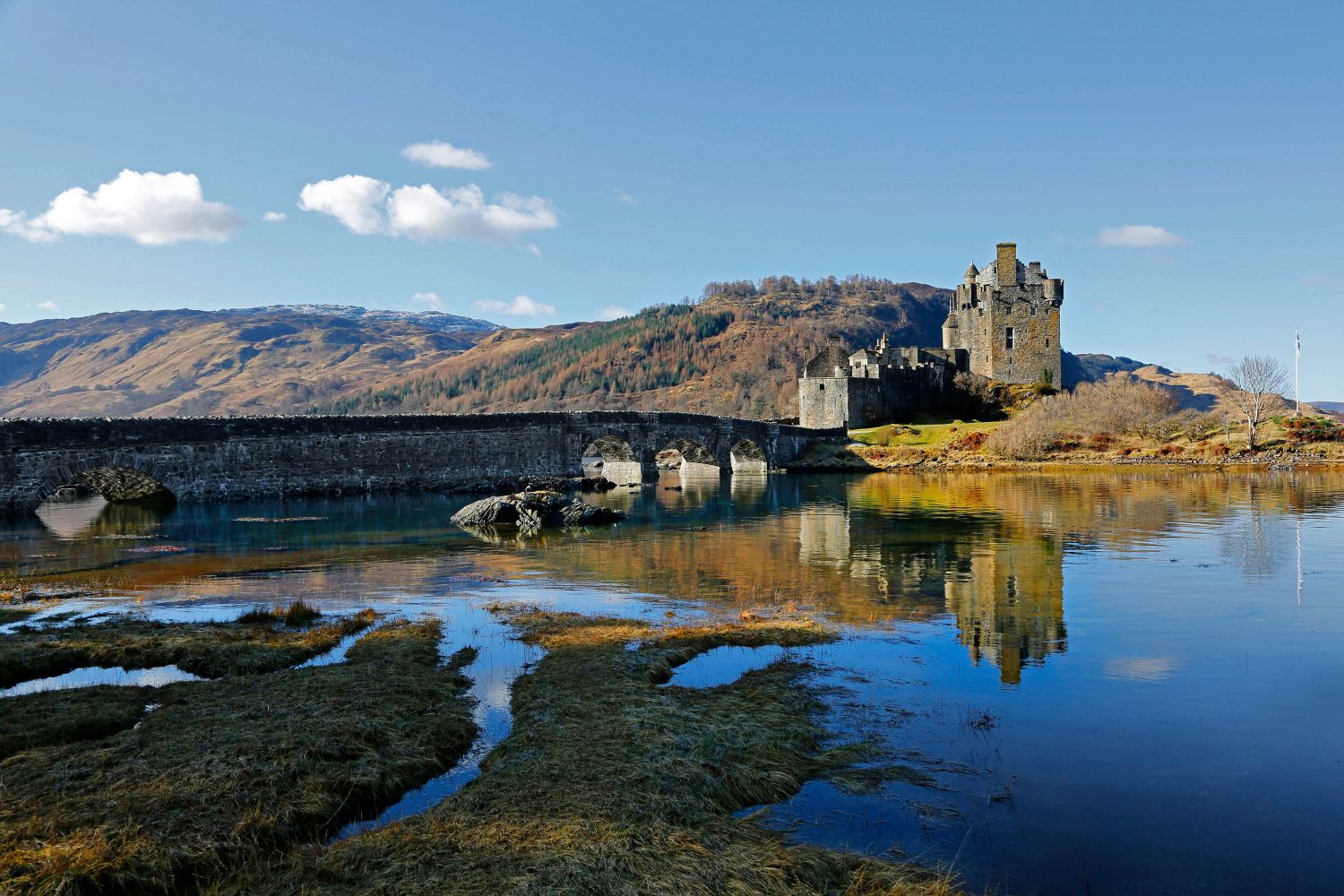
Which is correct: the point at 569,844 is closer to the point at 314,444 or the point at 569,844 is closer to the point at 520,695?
the point at 520,695

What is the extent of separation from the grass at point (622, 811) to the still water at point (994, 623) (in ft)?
1.76

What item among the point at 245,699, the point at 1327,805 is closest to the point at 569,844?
the point at 245,699

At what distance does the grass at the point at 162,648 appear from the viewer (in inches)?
483

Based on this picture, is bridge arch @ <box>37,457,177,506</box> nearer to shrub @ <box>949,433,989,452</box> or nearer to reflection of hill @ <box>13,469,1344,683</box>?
reflection of hill @ <box>13,469,1344,683</box>

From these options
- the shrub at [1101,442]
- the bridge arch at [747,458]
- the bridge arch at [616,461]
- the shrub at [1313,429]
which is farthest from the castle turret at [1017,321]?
the bridge arch at [616,461]

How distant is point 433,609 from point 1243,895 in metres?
13.7

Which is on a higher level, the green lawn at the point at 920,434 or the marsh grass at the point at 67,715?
the green lawn at the point at 920,434

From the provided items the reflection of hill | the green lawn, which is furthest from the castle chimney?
the reflection of hill

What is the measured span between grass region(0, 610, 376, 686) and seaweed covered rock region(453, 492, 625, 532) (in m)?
18.2

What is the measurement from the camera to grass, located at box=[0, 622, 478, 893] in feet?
20.7

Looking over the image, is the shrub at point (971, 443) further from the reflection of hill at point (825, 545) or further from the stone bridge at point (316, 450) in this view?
the reflection of hill at point (825, 545)

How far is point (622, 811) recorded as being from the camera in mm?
7242

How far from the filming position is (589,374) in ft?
641

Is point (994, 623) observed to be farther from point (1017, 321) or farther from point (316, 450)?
point (1017, 321)
